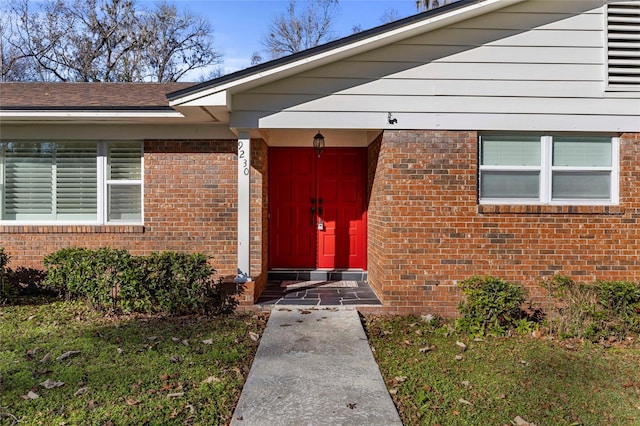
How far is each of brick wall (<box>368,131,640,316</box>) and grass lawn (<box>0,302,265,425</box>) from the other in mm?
2215

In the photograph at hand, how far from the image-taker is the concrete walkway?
10.1 feet

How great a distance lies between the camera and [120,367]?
3920 mm

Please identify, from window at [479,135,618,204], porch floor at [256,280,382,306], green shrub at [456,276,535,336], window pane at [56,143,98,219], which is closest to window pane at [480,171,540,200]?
window at [479,135,618,204]

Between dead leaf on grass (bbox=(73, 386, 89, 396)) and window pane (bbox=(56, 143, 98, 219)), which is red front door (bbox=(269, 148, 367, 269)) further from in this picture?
dead leaf on grass (bbox=(73, 386, 89, 396))

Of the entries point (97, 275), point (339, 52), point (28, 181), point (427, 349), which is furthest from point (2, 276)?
point (427, 349)

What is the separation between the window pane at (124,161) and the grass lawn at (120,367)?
222cm

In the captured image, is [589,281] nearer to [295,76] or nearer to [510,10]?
[510,10]

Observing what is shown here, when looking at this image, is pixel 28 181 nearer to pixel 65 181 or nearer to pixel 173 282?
pixel 65 181

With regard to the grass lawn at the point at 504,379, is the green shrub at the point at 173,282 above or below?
above

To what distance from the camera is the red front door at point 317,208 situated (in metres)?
7.86

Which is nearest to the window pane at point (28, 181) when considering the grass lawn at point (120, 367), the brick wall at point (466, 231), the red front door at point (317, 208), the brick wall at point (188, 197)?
the brick wall at point (188, 197)

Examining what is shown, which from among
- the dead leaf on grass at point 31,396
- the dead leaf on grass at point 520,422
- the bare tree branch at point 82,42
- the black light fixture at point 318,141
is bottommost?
the dead leaf on grass at point 520,422

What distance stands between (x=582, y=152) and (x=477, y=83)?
5.94 ft

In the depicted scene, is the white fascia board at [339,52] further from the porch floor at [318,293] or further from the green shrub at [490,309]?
the green shrub at [490,309]
